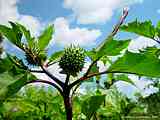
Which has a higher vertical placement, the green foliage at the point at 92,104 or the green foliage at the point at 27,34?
the green foliage at the point at 27,34

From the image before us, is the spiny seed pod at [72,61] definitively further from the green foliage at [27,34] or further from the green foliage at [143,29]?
the green foliage at [143,29]

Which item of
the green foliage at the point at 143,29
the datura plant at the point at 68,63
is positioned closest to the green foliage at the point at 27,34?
the datura plant at the point at 68,63

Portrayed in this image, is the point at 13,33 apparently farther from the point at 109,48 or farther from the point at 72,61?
the point at 109,48

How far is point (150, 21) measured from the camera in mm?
2553

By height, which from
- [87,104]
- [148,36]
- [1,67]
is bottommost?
[87,104]

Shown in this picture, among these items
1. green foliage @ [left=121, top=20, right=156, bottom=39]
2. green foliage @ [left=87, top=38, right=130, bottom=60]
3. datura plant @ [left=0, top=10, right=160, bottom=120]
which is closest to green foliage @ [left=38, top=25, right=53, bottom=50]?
datura plant @ [left=0, top=10, right=160, bottom=120]

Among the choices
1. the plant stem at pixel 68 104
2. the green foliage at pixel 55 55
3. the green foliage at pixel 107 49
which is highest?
the green foliage at pixel 55 55

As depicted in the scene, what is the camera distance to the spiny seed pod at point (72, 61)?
166cm

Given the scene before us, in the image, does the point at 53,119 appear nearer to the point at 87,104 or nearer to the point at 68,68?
the point at 87,104

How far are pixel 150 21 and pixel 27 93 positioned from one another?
2.31m

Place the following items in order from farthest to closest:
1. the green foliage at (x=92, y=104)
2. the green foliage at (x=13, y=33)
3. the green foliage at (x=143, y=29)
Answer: the green foliage at (x=143, y=29) → the green foliage at (x=92, y=104) → the green foliage at (x=13, y=33)

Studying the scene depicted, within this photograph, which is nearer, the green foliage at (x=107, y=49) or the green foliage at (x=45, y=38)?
the green foliage at (x=107, y=49)

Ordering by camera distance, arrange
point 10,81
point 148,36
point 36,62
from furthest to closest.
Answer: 1. point 148,36
2. point 36,62
3. point 10,81

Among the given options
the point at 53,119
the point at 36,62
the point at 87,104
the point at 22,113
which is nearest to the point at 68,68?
the point at 36,62
